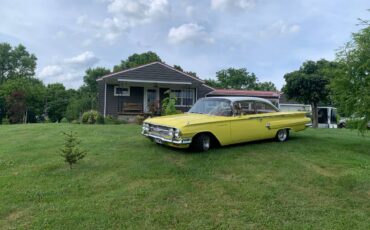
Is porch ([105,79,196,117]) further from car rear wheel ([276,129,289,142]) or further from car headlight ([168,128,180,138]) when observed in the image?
car headlight ([168,128,180,138])

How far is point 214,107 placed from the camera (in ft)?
26.7

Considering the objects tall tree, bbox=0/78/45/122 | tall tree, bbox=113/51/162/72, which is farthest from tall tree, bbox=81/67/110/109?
tall tree, bbox=0/78/45/122

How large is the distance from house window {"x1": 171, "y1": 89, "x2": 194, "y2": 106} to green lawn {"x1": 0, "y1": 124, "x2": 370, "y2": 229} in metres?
14.9

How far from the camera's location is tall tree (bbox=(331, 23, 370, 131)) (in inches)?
322

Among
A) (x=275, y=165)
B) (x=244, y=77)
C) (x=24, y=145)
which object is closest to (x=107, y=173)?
(x=275, y=165)

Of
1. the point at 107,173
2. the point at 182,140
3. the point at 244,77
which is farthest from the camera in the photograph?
the point at 244,77

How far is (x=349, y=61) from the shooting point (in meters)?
8.52

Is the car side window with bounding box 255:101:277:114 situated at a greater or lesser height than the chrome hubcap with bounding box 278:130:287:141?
greater

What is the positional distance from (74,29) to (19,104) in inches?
773

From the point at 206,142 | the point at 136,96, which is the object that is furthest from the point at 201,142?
the point at 136,96

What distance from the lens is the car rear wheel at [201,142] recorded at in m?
7.20

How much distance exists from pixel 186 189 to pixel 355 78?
6.25m

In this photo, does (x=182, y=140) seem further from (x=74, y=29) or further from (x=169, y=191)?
(x=74, y=29)

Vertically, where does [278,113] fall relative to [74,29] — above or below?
below
